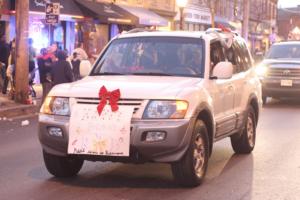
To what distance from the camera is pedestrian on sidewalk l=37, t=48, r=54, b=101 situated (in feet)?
54.6

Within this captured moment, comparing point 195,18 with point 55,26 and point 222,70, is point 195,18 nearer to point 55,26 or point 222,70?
point 55,26

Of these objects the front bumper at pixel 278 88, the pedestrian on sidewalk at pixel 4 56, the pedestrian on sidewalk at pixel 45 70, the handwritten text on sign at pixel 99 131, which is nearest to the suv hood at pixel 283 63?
the front bumper at pixel 278 88

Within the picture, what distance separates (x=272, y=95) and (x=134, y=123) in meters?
12.9

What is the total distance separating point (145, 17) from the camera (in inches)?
1171

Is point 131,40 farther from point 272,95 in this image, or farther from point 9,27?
point 9,27

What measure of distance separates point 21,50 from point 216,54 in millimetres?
9628

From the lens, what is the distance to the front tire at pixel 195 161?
7066 millimetres

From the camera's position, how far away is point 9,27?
883 inches

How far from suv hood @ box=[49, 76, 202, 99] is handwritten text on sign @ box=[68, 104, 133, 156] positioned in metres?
0.19

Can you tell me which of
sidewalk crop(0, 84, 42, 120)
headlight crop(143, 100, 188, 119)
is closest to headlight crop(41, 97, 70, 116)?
headlight crop(143, 100, 188, 119)

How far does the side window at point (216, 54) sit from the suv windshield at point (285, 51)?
1127 centimetres

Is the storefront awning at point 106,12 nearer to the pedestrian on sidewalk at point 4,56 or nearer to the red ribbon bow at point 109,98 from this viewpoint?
the pedestrian on sidewalk at point 4,56

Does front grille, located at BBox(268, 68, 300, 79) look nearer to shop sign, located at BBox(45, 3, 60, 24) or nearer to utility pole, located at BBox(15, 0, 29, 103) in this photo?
shop sign, located at BBox(45, 3, 60, 24)

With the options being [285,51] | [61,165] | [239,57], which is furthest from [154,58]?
[285,51]
